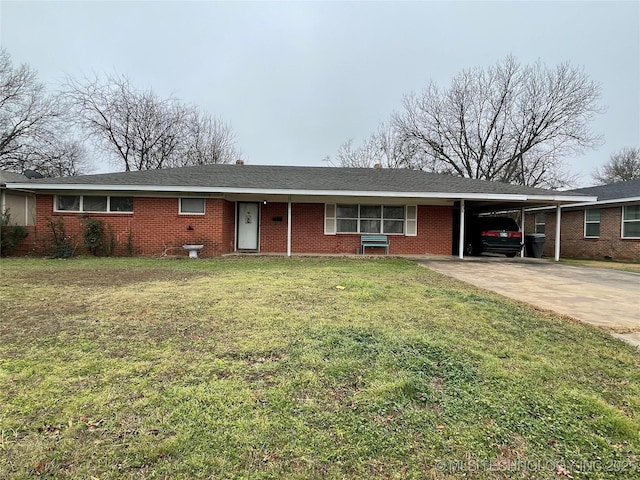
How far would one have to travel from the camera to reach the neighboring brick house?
48.1 ft

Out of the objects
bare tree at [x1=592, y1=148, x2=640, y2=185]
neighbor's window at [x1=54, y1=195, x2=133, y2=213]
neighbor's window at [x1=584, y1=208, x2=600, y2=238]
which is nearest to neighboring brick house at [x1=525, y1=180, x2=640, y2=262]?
neighbor's window at [x1=584, y1=208, x2=600, y2=238]

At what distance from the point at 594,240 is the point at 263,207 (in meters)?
15.6

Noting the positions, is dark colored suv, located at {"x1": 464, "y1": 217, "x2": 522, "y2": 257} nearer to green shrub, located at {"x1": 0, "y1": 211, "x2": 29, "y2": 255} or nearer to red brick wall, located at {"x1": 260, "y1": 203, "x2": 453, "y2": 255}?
red brick wall, located at {"x1": 260, "y1": 203, "x2": 453, "y2": 255}

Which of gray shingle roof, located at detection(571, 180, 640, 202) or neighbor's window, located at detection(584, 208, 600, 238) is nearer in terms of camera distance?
gray shingle roof, located at detection(571, 180, 640, 202)

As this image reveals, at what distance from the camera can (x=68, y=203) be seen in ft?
40.4

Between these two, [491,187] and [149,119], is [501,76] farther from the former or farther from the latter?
[149,119]

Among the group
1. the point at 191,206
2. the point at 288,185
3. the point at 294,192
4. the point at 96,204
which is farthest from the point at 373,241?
the point at 96,204

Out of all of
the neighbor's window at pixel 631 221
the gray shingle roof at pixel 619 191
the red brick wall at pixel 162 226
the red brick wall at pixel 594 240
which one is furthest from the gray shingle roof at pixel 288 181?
the red brick wall at pixel 594 240

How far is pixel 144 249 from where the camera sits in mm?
12367

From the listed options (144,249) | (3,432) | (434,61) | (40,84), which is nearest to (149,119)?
(40,84)

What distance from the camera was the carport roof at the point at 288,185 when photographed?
11578 mm

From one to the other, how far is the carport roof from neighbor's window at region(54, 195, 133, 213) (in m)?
0.68

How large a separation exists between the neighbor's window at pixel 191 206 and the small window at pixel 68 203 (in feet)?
12.1

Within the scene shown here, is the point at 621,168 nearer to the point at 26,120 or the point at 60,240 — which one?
the point at 60,240
